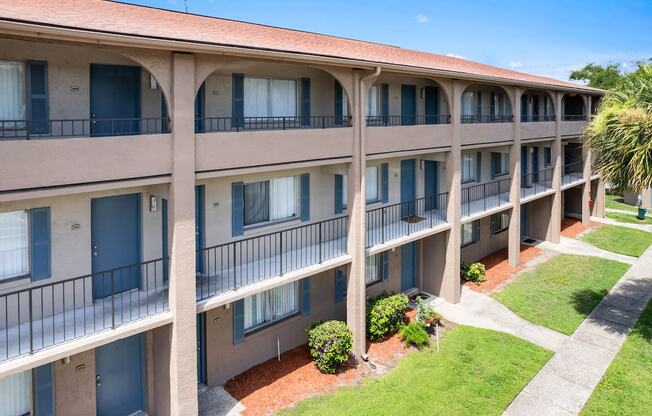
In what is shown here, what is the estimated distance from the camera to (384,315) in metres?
15.9

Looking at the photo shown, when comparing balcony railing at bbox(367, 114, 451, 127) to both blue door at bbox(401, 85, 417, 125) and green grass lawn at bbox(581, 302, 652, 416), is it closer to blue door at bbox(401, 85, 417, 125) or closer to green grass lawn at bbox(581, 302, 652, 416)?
blue door at bbox(401, 85, 417, 125)

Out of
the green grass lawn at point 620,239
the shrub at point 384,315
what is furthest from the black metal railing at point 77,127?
the green grass lawn at point 620,239

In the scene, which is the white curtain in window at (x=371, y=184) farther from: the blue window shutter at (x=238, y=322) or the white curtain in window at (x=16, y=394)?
the white curtain in window at (x=16, y=394)

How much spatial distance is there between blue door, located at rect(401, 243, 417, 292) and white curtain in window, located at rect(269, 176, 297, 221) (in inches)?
251

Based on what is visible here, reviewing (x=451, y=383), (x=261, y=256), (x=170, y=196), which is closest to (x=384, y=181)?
(x=261, y=256)

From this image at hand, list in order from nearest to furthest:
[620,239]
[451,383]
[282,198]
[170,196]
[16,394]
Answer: [16,394] < [170,196] < [451,383] < [282,198] < [620,239]

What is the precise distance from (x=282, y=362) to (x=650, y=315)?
13.6 meters

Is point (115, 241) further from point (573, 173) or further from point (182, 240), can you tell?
point (573, 173)

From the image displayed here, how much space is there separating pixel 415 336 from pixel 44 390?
10.1 m

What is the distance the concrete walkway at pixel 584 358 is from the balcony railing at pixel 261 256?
6464 mm

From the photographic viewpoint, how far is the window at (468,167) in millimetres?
22719

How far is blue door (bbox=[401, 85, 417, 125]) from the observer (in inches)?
733

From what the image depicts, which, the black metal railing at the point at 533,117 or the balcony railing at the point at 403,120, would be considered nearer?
the balcony railing at the point at 403,120

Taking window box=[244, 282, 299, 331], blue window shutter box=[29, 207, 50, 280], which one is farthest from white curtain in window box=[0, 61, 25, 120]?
window box=[244, 282, 299, 331]
